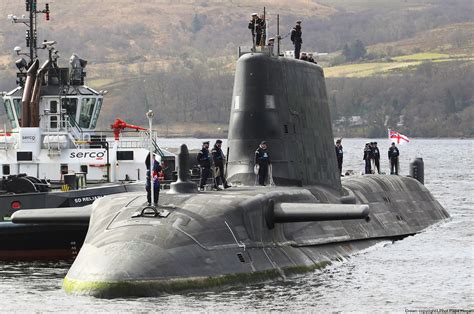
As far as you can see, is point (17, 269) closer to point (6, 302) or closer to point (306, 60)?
point (6, 302)

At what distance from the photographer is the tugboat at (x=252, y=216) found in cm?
2241

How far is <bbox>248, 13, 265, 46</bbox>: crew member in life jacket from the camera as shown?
31.0 meters

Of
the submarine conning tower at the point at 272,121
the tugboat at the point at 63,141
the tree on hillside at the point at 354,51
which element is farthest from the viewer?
the tree on hillside at the point at 354,51

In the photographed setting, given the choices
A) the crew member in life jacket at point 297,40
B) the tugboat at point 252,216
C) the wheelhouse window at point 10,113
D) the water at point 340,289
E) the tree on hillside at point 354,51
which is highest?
the tree on hillside at point 354,51

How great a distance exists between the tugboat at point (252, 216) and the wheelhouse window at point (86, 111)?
1061 centimetres

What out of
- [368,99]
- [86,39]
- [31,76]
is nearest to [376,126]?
[368,99]

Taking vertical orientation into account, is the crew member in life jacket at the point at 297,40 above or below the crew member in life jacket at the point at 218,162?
above

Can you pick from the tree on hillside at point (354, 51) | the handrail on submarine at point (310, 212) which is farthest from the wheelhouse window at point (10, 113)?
the tree on hillside at point (354, 51)

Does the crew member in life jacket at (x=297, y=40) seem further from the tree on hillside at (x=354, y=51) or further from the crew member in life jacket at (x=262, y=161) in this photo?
the tree on hillside at (x=354, y=51)

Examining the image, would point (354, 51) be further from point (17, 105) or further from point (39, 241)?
point (39, 241)

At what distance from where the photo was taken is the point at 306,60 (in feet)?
109

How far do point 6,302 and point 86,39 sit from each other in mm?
155370

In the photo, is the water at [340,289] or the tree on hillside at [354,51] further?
the tree on hillside at [354,51]

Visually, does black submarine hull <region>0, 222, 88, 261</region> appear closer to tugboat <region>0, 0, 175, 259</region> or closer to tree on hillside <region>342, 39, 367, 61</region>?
tugboat <region>0, 0, 175, 259</region>
